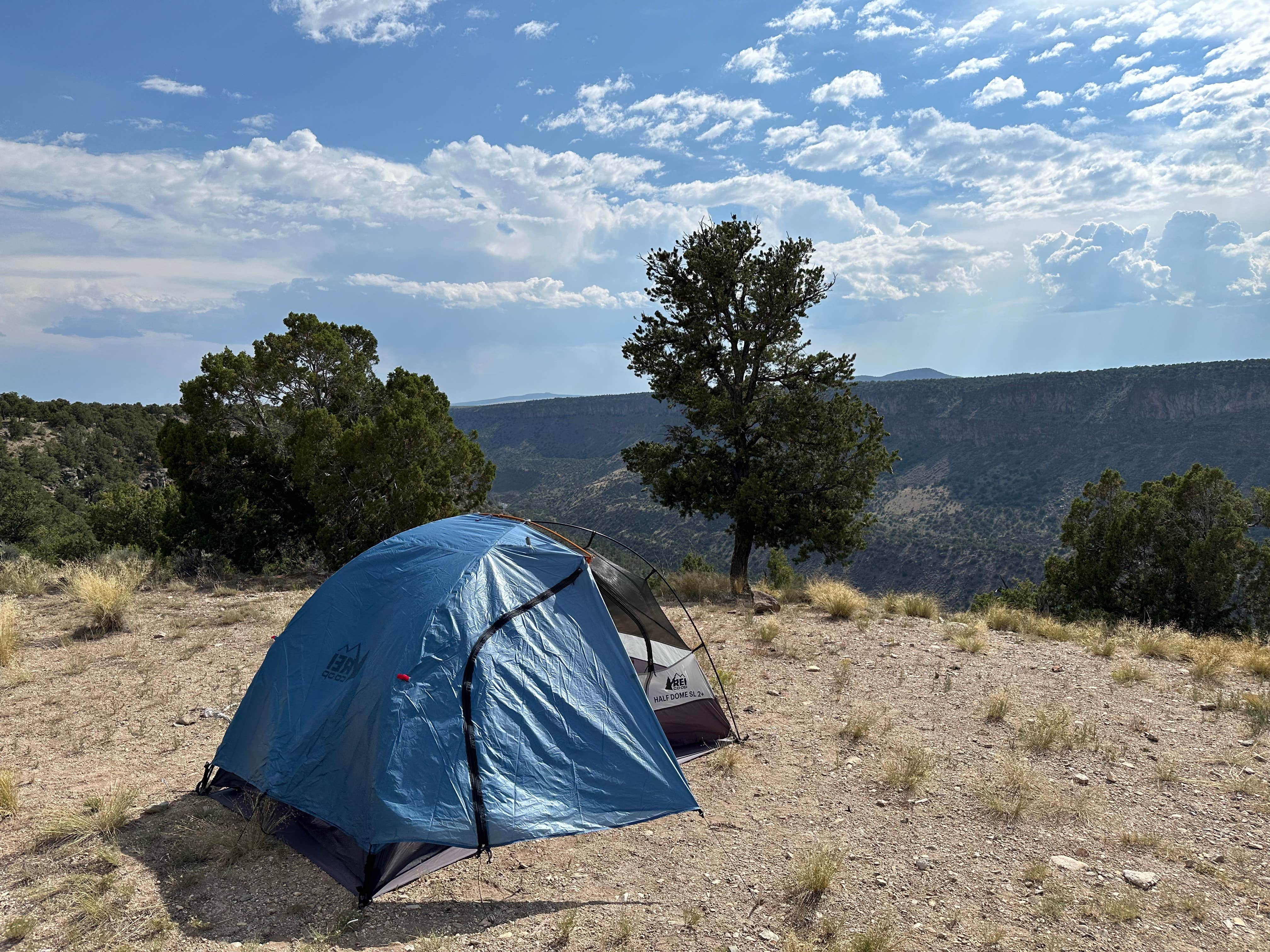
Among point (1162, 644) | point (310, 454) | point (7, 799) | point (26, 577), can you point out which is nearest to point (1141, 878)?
point (1162, 644)

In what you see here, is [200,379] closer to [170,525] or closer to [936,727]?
[170,525]

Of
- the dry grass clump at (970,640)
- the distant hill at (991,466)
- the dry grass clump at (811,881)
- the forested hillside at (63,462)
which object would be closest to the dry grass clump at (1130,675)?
the dry grass clump at (970,640)

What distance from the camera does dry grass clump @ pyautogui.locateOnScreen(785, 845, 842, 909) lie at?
15.4 feet

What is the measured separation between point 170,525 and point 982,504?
5879cm

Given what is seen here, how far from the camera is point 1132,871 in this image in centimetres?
493

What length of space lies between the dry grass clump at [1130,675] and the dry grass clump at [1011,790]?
347 cm

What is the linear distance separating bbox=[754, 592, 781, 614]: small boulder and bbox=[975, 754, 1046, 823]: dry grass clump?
261 inches

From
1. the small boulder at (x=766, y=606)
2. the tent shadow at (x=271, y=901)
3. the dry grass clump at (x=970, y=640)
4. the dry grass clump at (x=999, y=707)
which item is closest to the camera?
the tent shadow at (x=271, y=901)

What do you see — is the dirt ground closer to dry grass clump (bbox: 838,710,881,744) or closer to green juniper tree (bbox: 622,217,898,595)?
dry grass clump (bbox: 838,710,881,744)

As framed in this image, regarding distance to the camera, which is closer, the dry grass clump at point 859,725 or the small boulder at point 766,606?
the dry grass clump at point 859,725

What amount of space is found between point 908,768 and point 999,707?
2.03 m

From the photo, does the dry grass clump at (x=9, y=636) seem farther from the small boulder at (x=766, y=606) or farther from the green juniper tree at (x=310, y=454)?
the small boulder at (x=766, y=606)

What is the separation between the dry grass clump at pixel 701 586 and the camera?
1507cm

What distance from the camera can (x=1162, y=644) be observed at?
10.7 meters
